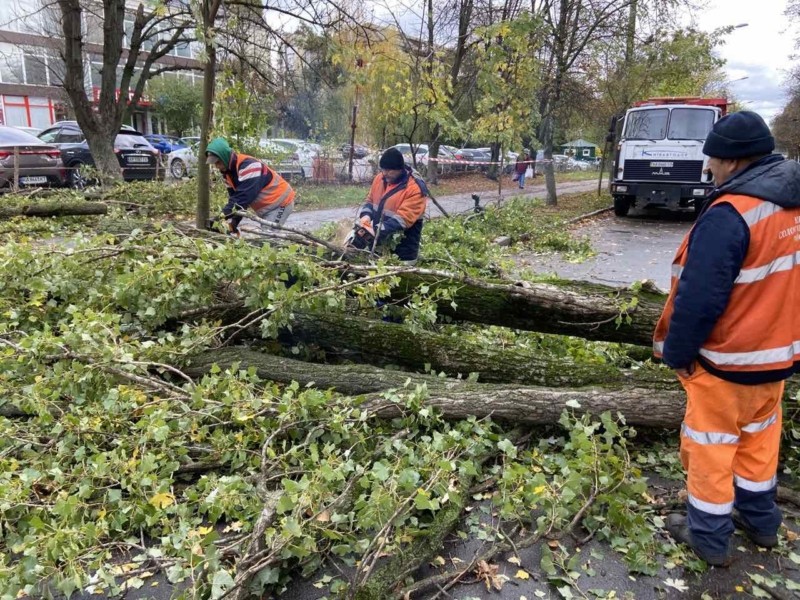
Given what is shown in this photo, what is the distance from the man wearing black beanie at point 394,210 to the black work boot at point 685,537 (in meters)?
3.00

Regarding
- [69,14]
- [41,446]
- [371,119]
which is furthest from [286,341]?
[371,119]

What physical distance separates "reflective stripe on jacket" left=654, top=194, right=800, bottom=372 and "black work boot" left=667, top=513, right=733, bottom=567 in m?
0.75

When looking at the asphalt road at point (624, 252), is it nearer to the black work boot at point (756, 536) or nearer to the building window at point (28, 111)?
the black work boot at point (756, 536)

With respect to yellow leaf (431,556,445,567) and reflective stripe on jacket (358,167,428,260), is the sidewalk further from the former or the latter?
yellow leaf (431,556,445,567)

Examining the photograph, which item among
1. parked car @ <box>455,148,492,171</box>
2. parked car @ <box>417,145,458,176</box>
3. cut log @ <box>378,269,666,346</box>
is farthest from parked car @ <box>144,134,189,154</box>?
cut log @ <box>378,269,666,346</box>

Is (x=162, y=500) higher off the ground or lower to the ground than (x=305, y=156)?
lower

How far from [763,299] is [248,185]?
4816 mm

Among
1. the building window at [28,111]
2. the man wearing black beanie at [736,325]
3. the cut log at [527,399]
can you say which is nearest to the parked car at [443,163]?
the cut log at [527,399]

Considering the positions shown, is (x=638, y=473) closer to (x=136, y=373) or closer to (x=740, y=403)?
(x=740, y=403)

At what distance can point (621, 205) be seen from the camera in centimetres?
1479

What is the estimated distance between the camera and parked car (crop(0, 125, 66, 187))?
11.5 metres

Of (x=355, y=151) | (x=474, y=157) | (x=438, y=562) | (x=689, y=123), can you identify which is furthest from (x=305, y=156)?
(x=474, y=157)

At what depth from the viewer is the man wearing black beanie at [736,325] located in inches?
87.2

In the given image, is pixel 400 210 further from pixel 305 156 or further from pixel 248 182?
A: pixel 305 156
